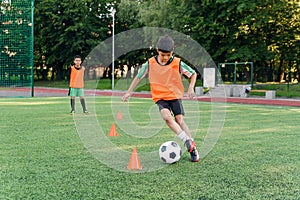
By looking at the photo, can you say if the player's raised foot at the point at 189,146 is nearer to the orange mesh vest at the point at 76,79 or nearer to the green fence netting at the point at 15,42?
the orange mesh vest at the point at 76,79

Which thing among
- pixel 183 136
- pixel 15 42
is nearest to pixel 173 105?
pixel 183 136

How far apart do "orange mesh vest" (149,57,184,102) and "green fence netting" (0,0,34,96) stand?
55.7ft

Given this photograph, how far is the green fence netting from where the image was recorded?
69.0 feet

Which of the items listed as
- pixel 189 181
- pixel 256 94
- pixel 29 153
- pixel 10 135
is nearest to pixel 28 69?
pixel 256 94

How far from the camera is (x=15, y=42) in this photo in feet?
70.2

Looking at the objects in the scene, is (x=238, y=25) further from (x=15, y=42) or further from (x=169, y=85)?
(x=169, y=85)

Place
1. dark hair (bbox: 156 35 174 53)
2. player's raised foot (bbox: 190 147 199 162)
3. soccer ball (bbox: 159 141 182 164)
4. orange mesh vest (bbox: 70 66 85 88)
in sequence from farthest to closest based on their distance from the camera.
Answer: orange mesh vest (bbox: 70 66 85 88) → player's raised foot (bbox: 190 147 199 162) → soccer ball (bbox: 159 141 182 164) → dark hair (bbox: 156 35 174 53)

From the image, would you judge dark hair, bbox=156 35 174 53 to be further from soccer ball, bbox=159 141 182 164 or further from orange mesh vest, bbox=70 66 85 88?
orange mesh vest, bbox=70 66 85 88

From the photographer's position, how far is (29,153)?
544 centimetres

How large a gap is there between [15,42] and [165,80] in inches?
715

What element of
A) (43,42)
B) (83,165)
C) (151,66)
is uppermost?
(43,42)

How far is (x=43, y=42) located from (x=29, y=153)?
38306 millimetres

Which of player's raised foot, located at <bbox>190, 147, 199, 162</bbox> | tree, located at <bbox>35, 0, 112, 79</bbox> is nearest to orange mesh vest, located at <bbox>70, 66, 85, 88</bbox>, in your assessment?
player's raised foot, located at <bbox>190, 147, 199, 162</bbox>

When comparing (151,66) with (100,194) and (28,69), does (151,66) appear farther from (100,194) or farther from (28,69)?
(28,69)
